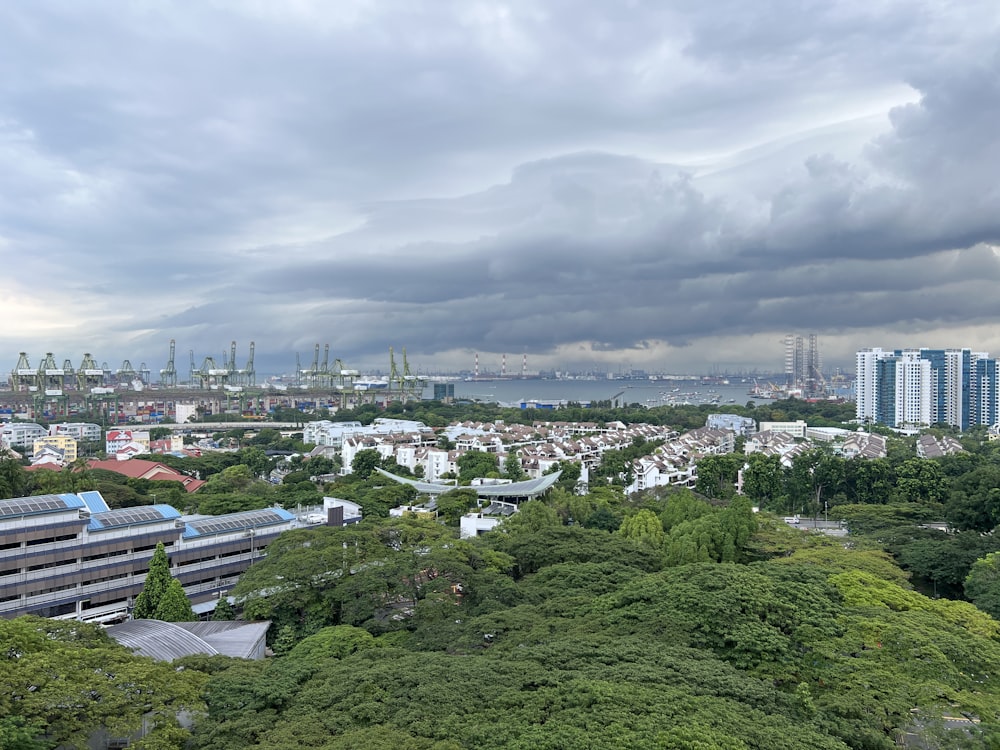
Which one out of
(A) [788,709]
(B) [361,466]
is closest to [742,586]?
(A) [788,709]

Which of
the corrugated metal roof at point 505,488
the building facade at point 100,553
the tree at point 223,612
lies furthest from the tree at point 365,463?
the tree at point 223,612

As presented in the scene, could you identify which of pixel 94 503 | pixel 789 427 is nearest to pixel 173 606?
pixel 94 503

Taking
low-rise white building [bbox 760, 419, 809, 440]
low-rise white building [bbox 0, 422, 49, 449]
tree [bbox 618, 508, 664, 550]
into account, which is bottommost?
low-rise white building [bbox 760, 419, 809, 440]

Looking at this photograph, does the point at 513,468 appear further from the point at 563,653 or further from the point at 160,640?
the point at 563,653

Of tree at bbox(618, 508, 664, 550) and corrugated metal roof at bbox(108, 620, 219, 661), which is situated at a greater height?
corrugated metal roof at bbox(108, 620, 219, 661)

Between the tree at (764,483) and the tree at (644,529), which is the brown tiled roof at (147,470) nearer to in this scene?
the tree at (644,529)

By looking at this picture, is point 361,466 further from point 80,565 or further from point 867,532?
point 867,532

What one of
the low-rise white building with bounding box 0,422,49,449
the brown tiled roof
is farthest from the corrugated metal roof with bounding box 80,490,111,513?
the low-rise white building with bounding box 0,422,49,449

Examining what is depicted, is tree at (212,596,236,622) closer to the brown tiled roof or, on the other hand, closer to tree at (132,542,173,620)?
tree at (132,542,173,620)
